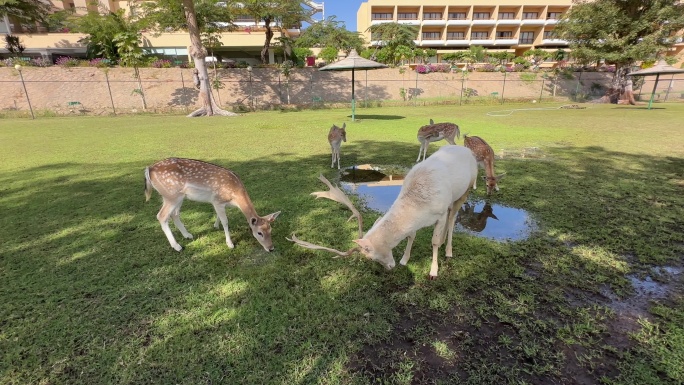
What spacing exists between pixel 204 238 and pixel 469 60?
52197 millimetres

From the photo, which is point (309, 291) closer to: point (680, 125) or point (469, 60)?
point (680, 125)

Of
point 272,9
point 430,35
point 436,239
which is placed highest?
point 430,35

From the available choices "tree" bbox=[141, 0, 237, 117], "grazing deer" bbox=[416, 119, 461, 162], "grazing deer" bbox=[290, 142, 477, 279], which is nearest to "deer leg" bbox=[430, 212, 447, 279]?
"grazing deer" bbox=[290, 142, 477, 279]

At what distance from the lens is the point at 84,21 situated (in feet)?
121

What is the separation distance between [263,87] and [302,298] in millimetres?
31320

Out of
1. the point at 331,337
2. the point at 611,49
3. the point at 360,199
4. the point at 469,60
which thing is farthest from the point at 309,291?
the point at 469,60

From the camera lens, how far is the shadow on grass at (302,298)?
2891 millimetres

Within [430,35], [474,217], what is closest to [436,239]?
[474,217]

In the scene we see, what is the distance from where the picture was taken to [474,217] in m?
5.96

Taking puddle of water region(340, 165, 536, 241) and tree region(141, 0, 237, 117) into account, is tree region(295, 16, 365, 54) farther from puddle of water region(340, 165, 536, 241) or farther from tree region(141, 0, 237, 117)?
puddle of water region(340, 165, 536, 241)

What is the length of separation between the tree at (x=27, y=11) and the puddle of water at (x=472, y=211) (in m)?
49.0

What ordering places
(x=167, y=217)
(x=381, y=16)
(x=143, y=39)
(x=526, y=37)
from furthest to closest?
(x=381, y=16) → (x=526, y=37) → (x=143, y=39) → (x=167, y=217)

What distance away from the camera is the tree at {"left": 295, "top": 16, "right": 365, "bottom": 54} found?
5251 centimetres

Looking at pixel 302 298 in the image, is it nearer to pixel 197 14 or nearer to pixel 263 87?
pixel 263 87
